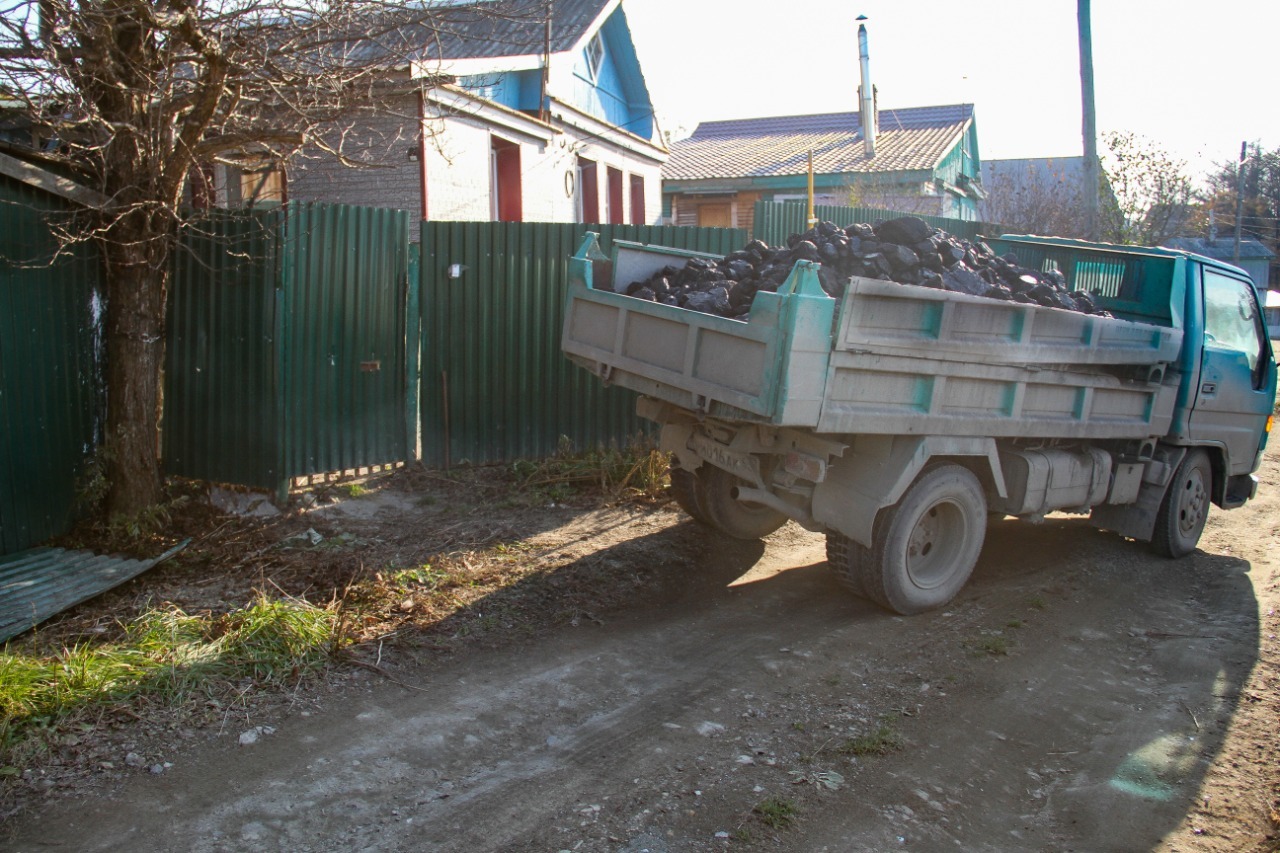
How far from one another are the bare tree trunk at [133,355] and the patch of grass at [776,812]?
16.1ft

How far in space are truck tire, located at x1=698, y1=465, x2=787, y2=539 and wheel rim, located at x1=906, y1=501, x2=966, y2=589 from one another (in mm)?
1301

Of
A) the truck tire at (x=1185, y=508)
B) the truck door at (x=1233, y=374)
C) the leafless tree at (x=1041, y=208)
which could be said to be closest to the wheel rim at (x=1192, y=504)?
the truck tire at (x=1185, y=508)

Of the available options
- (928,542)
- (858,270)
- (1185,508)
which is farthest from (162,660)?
(1185,508)

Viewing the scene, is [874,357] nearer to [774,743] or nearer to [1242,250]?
[774,743]

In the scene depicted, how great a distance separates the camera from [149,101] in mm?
5918

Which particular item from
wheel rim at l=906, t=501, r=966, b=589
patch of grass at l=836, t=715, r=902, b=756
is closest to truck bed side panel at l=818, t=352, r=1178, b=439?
wheel rim at l=906, t=501, r=966, b=589

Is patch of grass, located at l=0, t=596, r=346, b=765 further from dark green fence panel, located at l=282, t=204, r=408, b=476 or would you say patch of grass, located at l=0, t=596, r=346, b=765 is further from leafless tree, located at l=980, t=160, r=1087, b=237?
leafless tree, located at l=980, t=160, r=1087, b=237

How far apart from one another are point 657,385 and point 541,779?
8.06ft

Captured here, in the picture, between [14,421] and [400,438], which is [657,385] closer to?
[400,438]

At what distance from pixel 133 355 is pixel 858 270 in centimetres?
474

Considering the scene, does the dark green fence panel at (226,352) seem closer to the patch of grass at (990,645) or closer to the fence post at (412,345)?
the fence post at (412,345)

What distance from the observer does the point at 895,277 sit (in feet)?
18.4

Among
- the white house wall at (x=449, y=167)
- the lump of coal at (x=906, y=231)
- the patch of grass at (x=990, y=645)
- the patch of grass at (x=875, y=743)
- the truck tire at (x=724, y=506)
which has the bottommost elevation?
the patch of grass at (x=990, y=645)

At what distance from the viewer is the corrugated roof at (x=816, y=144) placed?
2388 centimetres
